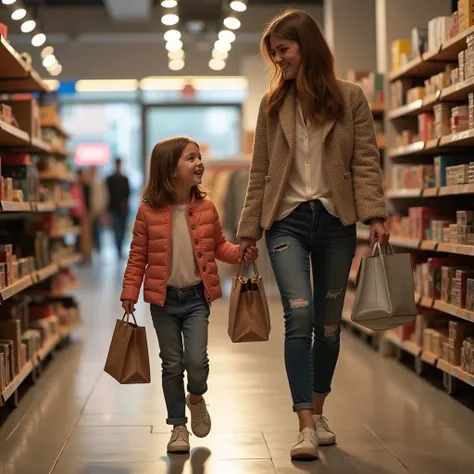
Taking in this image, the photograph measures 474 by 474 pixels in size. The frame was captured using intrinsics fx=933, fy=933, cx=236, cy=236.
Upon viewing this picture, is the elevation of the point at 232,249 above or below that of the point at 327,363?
above

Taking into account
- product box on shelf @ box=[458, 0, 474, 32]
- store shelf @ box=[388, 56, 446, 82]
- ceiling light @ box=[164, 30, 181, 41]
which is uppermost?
ceiling light @ box=[164, 30, 181, 41]

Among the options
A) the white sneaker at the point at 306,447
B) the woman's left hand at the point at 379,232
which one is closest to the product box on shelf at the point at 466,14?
the woman's left hand at the point at 379,232

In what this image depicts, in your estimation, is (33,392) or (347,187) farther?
(33,392)

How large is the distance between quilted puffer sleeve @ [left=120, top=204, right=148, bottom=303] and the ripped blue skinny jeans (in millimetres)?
512

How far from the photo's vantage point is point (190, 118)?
774 inches

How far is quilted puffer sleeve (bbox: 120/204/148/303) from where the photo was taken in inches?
→ 147

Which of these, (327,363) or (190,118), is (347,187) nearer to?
(327,363)

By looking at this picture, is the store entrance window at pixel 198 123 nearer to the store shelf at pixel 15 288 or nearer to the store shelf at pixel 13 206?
the store shelf at pixel 13 206

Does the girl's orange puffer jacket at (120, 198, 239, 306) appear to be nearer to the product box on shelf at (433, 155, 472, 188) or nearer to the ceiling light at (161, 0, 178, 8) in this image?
the product box on shelf at (433, 155, 472, 188)

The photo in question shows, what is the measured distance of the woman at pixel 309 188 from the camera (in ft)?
Answer: 11.8

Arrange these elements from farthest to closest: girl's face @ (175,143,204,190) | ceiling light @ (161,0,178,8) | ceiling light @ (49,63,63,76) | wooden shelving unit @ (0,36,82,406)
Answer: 1. ceiling light @ (49,63,63,76)
2. ceiling light @ (161,0,178,8)
3. wooden shelving unit @ (0,36,82,406)
4. girl's face @ (175,143,204,190)

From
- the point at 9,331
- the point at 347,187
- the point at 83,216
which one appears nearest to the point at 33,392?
the point at 9,331

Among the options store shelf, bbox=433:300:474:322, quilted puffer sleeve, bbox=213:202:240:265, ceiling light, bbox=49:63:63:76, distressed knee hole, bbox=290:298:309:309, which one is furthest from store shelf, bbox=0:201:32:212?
ceiling light, bbox=49:63:63:76

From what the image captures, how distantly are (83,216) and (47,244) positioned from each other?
1074 cm
